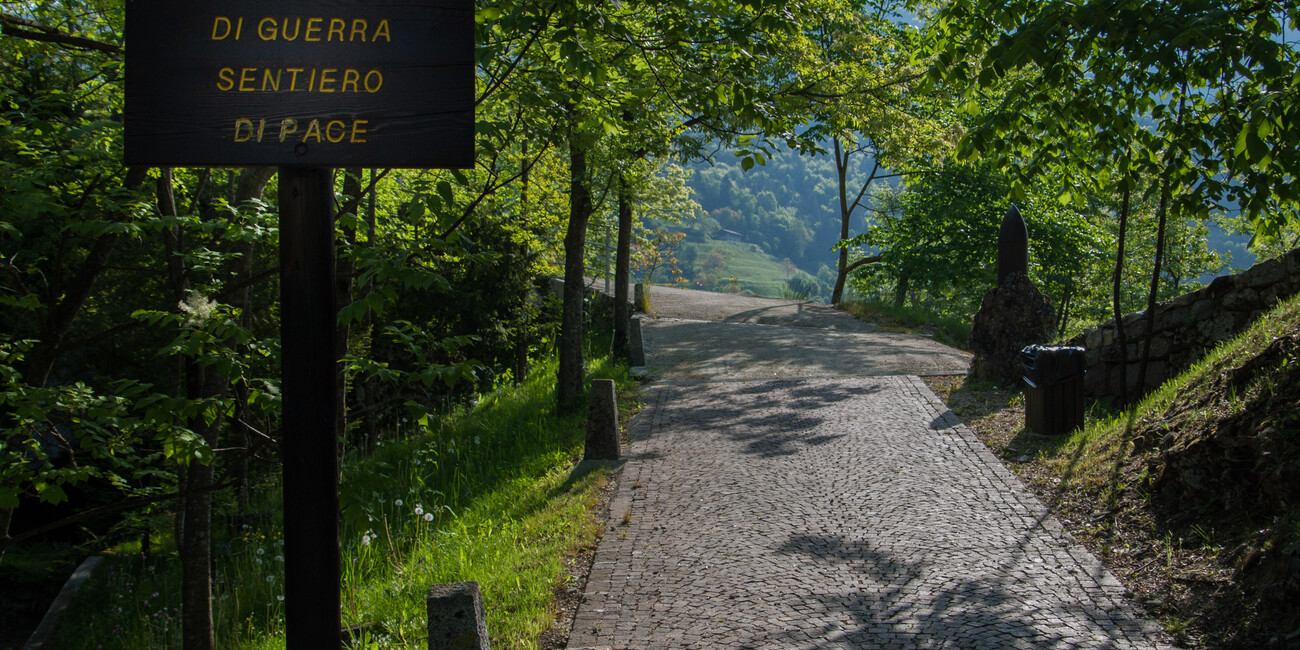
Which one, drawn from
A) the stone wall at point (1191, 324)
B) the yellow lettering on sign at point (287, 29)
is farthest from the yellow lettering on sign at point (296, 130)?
the stone wall at point (1191, 324)

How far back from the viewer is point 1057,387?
312 inches

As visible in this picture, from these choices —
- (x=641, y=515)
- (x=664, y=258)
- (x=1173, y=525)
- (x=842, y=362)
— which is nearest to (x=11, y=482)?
(x=641, y=515)

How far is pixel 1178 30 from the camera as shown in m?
4.86

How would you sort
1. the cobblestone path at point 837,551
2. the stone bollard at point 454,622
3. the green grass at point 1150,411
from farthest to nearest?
the green grass at point 1150,411 → the cobblestone path at point 837,551 → the stone bollard at point 454,622

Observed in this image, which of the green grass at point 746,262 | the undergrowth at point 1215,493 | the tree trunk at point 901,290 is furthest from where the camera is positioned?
the green grass at point 746,262

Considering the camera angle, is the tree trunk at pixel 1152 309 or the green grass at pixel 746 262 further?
the green grass at pixel 746 262

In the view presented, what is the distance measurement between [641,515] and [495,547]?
1111 millimetres

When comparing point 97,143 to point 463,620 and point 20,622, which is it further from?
point 20,622

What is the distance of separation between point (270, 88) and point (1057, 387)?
7.29 m

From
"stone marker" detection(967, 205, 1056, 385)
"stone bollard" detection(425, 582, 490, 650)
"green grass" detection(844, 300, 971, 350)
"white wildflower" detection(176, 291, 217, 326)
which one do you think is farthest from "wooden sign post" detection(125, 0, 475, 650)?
"green grass" detection(844, 300, 971, 350)

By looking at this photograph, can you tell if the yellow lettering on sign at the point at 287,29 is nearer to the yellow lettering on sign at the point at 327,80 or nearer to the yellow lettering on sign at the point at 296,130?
the yellow lettering on sign at the point at 327,80

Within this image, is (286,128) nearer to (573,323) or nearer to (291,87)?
(291,87)

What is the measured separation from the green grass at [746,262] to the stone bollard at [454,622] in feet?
492

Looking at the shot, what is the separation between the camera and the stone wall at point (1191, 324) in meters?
7.50
